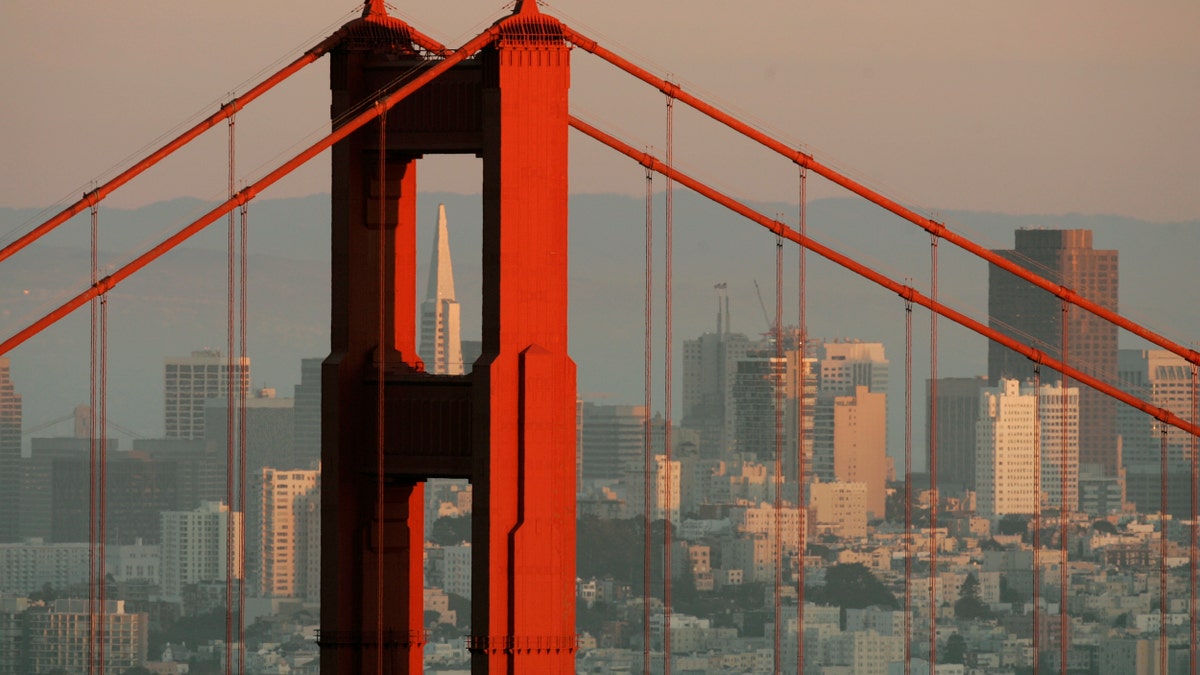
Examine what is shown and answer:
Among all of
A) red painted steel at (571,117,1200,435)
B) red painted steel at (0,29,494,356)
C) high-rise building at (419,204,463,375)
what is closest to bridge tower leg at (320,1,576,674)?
red painted steel at (0,29,494,356)

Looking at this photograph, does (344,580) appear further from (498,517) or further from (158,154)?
(158,154)

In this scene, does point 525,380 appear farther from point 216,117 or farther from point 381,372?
point 216,117

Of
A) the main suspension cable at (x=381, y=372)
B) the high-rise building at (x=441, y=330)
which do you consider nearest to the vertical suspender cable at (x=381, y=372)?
the main suspension cable at (x=381, y=372)

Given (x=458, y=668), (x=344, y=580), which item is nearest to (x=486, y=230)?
(x=344, y=580)

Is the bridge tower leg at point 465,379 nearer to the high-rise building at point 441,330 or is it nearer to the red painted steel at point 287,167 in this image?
the red painted steel at point 287,167

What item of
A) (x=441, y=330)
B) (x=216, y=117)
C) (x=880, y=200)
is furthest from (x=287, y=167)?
(x=441, y=330)

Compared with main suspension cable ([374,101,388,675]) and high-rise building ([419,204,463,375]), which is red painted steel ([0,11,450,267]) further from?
high-rise building ([419,204,463,375])

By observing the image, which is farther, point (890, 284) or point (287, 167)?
point (890, 284)

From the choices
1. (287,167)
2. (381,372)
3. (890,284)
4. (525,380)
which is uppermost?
(287,167)
